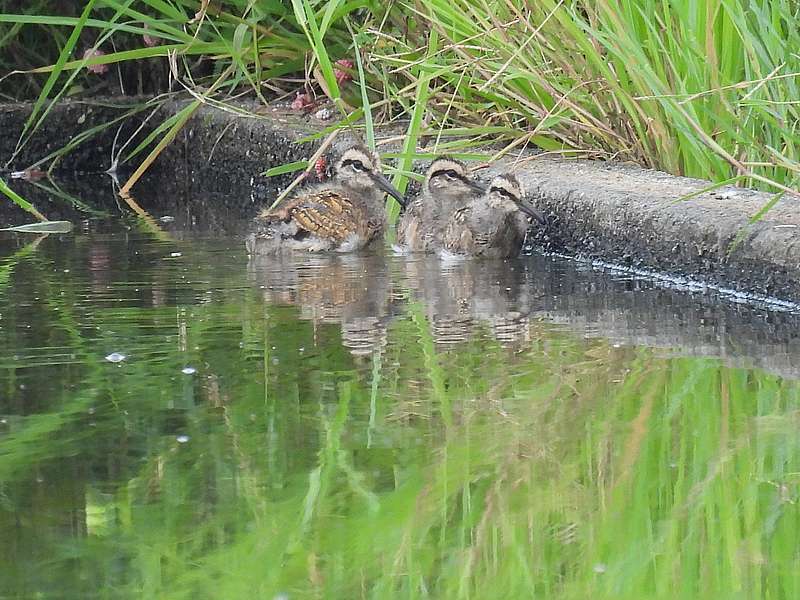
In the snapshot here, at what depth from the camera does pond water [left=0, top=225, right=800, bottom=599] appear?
9.16ft

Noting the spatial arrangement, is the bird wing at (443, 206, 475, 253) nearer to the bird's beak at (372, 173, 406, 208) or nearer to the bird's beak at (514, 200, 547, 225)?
the bird's beak at (514, 200, 547, 225)

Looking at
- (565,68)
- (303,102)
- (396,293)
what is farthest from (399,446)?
(303,102)

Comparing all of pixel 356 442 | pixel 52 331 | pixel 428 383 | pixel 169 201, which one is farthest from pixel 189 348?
pixel 169 201

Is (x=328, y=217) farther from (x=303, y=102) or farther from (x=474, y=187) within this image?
(x=303, y=102)

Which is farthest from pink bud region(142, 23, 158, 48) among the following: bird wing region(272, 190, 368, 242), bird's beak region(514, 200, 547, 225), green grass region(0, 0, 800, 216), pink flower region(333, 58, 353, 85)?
bird's beak region(514, 200, 547, 225)

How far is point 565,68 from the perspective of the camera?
6691 millimetres

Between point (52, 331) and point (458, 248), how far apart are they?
7.83ft

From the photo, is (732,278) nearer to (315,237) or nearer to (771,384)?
(771,384)

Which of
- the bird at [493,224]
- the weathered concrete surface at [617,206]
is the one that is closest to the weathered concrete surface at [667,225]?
the weathered concrete surface at [617,206]

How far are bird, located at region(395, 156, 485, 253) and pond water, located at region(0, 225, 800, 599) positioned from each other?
1556mm

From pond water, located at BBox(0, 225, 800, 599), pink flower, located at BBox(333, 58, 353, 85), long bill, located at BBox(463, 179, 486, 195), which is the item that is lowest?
pond water, located at BBox(0, 225, 800, 599)

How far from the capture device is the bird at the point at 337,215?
272 inches

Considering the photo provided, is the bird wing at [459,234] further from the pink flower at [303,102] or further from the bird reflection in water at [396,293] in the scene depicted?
the pink flower at [303,102]

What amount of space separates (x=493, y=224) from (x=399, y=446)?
9.73 feet
